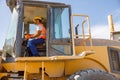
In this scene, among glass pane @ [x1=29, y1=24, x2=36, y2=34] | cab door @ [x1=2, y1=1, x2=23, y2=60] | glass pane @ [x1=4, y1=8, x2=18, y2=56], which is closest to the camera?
cab door @ [x1=2, y1=1, x2=23, y2=60]

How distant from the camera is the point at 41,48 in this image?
18.7 ft

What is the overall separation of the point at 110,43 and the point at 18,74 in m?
2.69

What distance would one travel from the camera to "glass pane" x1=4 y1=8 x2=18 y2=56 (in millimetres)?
5715

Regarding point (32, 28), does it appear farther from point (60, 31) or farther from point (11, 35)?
point (60, 31)

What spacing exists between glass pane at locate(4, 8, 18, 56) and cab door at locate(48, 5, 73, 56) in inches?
34.0

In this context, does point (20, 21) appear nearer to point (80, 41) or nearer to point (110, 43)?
point (80, 41)

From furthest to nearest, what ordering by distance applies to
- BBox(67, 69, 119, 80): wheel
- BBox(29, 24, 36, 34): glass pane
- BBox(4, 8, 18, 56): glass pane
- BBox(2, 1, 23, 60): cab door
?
BBox(29, 24, 36, 34): glass pane
BBox(4, 8, 18, 56): glass pane
BBox(2, 1, 23, 60): cab door
BBox(67, 69, 119, 80): wheel

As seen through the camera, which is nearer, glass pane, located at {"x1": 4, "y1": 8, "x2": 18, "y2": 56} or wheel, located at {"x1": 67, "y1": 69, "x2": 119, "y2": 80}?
wheel, located at {"x1": 67, "y1": 69, "x2": 119, "y2": 80}

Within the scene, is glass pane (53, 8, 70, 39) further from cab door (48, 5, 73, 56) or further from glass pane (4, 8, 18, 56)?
glass pane (4, 8, 18, 56)

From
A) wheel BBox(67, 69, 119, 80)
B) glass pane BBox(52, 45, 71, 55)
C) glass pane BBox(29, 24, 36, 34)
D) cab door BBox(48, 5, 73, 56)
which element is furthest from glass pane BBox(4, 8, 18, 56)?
wheel BBox(67, 69, 119, 80)

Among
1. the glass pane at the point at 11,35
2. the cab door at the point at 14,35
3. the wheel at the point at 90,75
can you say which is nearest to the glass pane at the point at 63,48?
the wheel at the point at 90,75

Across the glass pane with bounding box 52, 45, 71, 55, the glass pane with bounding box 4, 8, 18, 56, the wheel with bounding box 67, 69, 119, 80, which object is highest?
the glass pane with bounding box 4, 8, 18, 56

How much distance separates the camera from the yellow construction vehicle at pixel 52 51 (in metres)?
5.36

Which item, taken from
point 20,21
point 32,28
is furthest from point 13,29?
point 32,28
